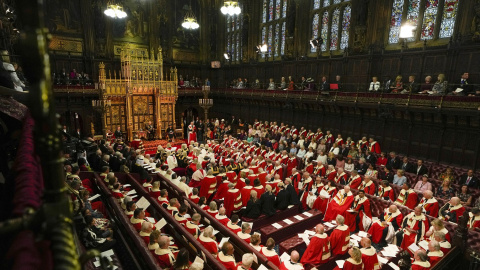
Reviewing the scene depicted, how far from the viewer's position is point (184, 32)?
2928 centimetres

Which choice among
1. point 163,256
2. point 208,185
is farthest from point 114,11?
point 163,256

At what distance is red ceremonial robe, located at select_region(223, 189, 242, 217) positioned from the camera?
963 cm

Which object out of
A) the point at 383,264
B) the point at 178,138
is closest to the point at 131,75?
the point at 178,138

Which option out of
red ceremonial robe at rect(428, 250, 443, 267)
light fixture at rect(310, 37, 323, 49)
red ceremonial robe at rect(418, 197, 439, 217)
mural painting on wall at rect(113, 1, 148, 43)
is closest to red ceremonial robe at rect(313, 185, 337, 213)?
red ceremonial robe at rect(418, 197, 439, 217)

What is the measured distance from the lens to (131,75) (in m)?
21.6

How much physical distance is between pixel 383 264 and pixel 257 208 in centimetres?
392

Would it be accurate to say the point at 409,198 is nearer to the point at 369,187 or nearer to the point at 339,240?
the point at 369,187

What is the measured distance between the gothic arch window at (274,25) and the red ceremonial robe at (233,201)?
1713cm

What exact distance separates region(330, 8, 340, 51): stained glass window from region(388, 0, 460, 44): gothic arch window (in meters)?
4.04

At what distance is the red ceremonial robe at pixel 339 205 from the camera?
9.12m

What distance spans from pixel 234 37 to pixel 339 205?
24487mm

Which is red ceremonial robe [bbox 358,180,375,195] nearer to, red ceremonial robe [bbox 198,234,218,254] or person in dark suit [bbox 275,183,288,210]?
person in dark suit [bbox 275,183,288,210]

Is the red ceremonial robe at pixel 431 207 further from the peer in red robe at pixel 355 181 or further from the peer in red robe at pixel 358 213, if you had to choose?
the peer in red robe at pixel 355 181

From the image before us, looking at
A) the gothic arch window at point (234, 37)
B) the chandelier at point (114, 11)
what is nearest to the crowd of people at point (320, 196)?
the chandelier at point (114, 11)
